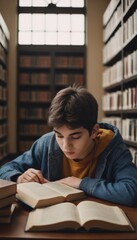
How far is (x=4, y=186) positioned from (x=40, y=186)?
8.8 inches

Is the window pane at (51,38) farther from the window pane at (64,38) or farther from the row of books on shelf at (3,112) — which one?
the row of books on shelf at (3,112)

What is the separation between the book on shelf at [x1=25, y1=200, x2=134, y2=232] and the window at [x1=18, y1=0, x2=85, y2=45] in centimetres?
602

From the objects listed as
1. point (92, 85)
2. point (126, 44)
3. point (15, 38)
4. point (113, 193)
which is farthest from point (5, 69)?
point (113, 193)

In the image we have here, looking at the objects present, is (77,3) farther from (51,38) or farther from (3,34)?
(3,34)

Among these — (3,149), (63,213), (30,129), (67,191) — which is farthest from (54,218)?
(30,129)

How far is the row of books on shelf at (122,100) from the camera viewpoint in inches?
164

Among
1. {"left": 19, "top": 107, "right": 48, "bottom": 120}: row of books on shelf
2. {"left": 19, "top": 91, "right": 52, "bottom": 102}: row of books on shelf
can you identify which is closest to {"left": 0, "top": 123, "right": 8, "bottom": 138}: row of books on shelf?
{"left": 19, "top": 107, "right": 48, "bottom": 120}: row of books on shelf

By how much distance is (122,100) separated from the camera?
4.81 m

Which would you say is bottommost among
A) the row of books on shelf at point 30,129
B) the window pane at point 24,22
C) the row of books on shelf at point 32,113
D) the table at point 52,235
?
the row of books on shelf at point 30,129

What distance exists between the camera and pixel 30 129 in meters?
6.70

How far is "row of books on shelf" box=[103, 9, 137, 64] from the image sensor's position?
407cm

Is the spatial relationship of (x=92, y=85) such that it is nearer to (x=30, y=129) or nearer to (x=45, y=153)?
(x=30, y=129)

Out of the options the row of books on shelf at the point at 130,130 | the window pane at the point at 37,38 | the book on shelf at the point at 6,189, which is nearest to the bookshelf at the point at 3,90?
the window pane at the point at 37,38

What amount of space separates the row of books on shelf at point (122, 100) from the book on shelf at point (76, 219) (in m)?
3.17
